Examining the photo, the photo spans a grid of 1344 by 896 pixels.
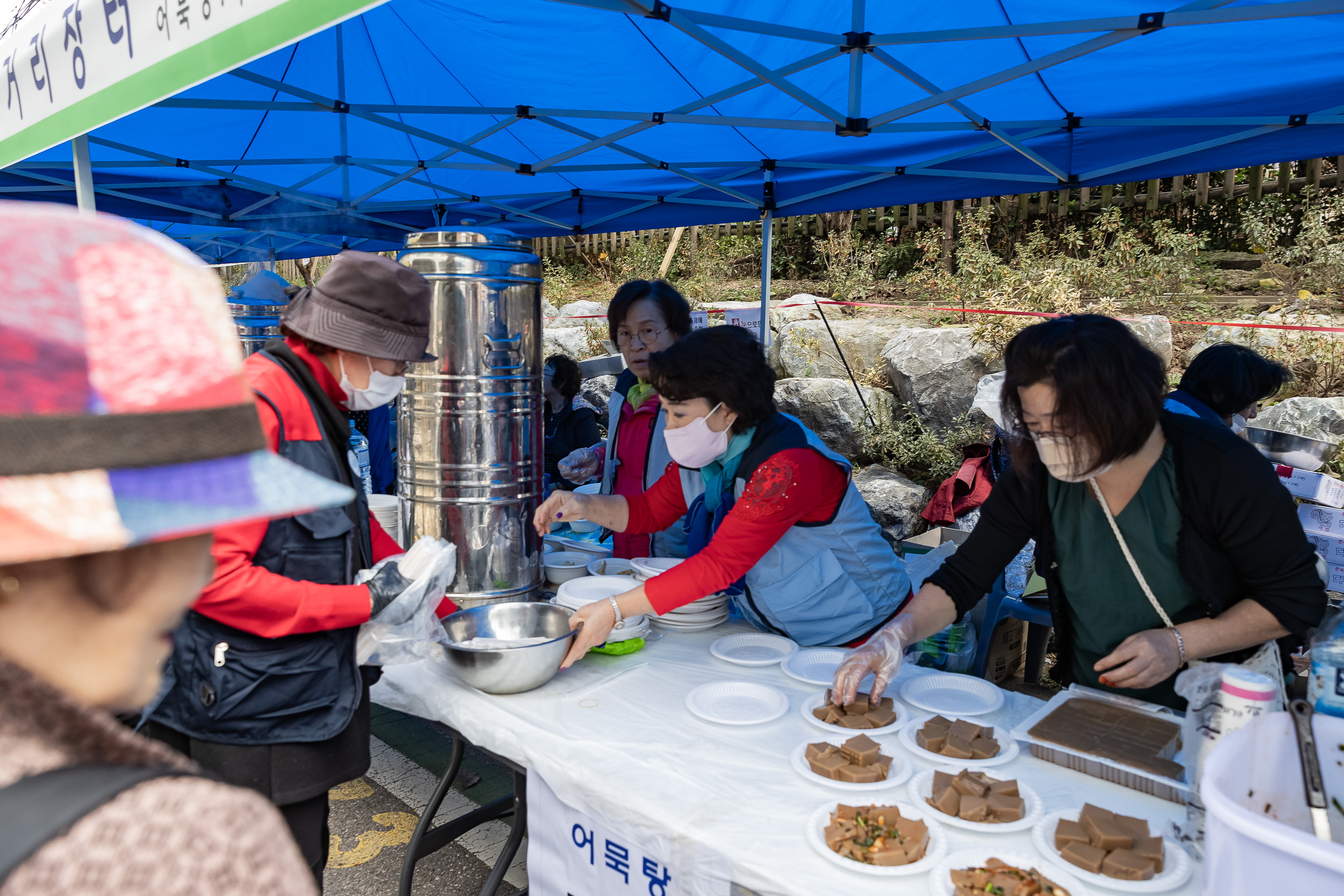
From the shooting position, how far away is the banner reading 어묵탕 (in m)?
1.37

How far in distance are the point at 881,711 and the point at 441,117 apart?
4200 mm

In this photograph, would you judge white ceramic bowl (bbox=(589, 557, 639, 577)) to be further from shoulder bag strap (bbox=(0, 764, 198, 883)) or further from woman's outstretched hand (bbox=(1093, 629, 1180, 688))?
shoulder bag strap (bbox=(0, 764, 198, 883))

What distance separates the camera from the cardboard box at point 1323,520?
140 inches

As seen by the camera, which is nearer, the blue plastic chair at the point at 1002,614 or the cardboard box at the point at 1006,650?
the blue plastic chair at the point at 1002,614

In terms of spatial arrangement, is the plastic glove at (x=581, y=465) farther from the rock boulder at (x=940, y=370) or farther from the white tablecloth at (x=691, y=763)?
the rock boulder at (x=940, y=370)

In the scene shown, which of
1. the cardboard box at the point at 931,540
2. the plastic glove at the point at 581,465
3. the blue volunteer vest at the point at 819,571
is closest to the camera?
the blue volunteer vest at the point at 819,571

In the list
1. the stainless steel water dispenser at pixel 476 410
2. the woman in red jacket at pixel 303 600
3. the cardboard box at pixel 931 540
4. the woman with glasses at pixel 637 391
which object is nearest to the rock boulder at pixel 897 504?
the cardboard box at pixel 931 540

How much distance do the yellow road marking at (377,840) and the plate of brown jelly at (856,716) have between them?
1.71 metres

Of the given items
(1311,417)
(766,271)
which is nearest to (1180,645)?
(766,271)

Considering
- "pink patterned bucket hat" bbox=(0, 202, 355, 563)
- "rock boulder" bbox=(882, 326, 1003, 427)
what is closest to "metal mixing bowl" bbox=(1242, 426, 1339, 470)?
"rock boulder" bbox=(882, 326, 1003, 427)

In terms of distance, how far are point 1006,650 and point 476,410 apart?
10.7 ft

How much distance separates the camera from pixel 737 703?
2.04 meters

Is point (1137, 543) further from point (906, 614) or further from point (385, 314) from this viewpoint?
point (385, 314)

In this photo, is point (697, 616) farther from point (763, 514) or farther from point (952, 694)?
point (952, 694)
